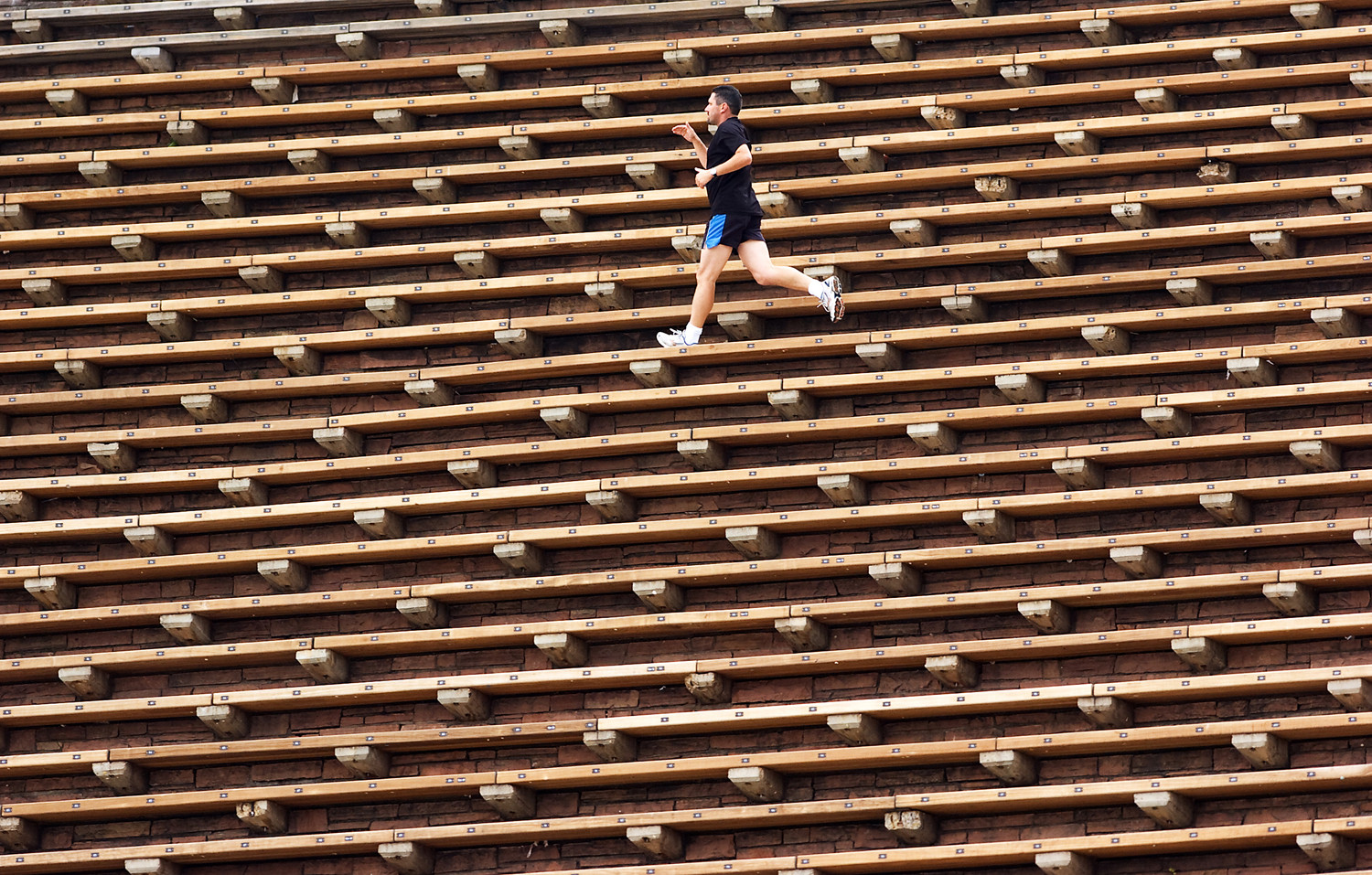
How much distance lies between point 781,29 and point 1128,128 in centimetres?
178

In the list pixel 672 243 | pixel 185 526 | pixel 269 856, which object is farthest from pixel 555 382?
pixel 269 856

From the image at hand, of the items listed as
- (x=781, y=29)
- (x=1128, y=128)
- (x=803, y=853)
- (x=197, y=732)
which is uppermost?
(x=781, y=29)

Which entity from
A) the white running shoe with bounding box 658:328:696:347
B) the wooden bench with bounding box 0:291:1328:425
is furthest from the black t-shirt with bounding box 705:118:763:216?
the wooden bench with bounding box 0:291:1328:425

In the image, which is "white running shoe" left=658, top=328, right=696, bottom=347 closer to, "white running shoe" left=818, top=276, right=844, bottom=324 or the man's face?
"white running shoe" left=818, top=276, right=844, bottom=324

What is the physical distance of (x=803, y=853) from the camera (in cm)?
934

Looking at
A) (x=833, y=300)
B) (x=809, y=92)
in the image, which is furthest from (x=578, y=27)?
(x=833, y=300)

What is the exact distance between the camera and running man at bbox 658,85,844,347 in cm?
956

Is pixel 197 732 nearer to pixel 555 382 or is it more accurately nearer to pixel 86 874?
pixel 86 874

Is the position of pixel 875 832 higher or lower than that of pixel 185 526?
lower

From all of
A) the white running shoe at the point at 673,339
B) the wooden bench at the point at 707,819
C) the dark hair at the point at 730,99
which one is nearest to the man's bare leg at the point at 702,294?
the white running shoe at the point at 673,339

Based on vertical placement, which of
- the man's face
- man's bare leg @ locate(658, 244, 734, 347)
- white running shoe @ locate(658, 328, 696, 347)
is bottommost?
white running shoe @ locate(658, 328, 696, 347)

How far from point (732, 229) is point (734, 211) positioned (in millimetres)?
77

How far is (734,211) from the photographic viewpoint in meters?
9.62

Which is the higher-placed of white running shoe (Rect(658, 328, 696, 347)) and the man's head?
the man's head
